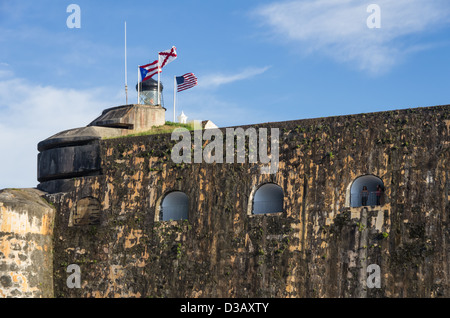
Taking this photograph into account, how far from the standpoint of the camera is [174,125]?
28.5m

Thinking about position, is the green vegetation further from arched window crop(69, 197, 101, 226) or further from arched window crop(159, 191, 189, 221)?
arched window crop(159, 191, 189, 221)

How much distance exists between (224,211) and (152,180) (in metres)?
2.87

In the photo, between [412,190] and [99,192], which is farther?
[99,192]

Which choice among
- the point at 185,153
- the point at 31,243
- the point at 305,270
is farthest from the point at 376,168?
the point at 31,243

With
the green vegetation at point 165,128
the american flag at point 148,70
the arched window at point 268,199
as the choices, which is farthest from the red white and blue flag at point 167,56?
the arched window at point 268,199

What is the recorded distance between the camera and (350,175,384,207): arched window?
858 inches

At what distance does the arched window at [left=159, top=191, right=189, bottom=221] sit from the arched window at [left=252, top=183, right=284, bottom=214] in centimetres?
248

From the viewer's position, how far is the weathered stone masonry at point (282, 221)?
20.8 m

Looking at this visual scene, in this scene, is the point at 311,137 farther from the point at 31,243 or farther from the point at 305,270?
the point at 31,243

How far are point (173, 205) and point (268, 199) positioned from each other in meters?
3.29

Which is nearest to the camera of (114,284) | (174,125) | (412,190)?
(412,190)

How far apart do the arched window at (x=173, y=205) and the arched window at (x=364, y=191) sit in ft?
18.0

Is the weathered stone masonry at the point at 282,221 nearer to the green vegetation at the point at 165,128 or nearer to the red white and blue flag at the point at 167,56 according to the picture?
the green vegetation at the point at 165,128
